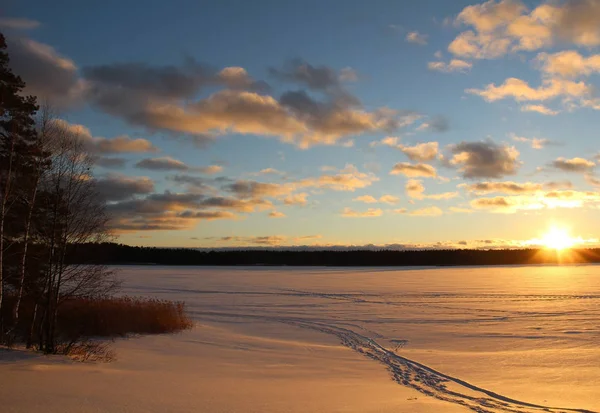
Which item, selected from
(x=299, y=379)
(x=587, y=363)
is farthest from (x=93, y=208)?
(x=587, y=363)

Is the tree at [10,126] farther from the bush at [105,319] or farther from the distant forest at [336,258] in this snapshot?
the distant forest at [336,258]

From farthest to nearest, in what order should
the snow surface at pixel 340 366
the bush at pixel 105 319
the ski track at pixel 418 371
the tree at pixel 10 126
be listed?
1. the bush at pixel 105 319
2. the tree at pixel 10 126
3. the ski track at pixel 418 371
4. the snow surface at pixel 340 366

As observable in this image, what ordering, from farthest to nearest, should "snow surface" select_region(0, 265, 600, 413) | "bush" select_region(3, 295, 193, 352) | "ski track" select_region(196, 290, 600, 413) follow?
"bush" select_region(3, 295, 193, 352)
"ski track" select_region(196, 290, 600, 413)
"snow surface" select_region(0, 265, 600, 413)

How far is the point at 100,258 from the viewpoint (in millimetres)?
17359

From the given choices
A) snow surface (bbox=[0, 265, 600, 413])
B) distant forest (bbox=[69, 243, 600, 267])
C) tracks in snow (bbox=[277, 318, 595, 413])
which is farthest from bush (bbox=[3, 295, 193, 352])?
distant forest (bbox=[69, 243, 600, 267])

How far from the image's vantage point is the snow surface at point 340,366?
1023cm

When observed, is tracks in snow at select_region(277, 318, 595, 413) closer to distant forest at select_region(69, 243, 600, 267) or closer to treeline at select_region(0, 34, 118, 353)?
treeline at select_region(0, 34, 118, 353)

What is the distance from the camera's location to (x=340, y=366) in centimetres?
1571

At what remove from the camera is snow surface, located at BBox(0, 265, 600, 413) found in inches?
403

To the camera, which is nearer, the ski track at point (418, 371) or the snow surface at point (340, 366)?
the snow surface at point (340, 366)

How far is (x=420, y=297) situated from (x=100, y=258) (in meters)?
27.4

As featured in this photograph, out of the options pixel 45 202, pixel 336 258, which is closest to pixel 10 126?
pixel 45 202

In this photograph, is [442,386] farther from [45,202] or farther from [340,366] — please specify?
[45,202]

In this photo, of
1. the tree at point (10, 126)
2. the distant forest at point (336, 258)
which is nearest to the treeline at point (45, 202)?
the tree at point (10, 126)
